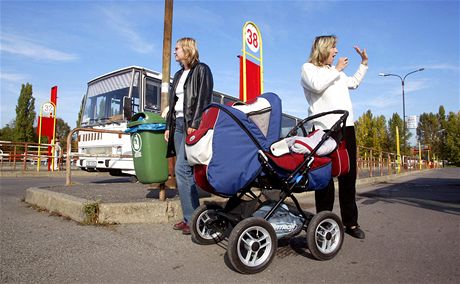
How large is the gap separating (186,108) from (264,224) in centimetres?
161

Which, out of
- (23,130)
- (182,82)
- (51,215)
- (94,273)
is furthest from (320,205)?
(23,130)

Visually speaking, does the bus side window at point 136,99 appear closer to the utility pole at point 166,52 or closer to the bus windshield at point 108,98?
the bus windshield at point 108,98

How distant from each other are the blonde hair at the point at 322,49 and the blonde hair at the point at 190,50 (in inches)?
50.3

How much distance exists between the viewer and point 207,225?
318 centimetres

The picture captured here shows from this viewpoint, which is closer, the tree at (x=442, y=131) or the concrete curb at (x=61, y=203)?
the concrete curb at (x=61, y=203)

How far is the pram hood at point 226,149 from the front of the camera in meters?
2.46

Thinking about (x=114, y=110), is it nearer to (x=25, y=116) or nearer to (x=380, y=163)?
(x=380, y=163)

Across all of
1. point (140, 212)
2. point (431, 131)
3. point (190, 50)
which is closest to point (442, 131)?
point (431, 131)

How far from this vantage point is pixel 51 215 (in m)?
4.50

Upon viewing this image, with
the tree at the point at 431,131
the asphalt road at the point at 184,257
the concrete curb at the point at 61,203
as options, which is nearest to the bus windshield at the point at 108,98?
the concrete curb at the point at 61,203

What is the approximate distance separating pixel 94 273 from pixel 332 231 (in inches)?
76.0

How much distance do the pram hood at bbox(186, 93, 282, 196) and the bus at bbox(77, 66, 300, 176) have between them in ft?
22.2

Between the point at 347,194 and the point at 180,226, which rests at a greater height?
the point at 347,194

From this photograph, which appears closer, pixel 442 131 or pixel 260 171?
pixel 260 171
